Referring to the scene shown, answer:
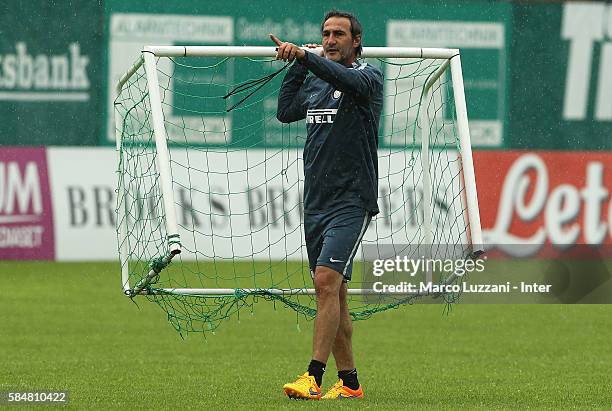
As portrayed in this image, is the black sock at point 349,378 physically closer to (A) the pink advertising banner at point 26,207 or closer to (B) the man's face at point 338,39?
(B) the man's face at point 338,39

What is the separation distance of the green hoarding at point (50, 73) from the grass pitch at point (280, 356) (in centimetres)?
399

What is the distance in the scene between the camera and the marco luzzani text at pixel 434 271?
29.8 ft

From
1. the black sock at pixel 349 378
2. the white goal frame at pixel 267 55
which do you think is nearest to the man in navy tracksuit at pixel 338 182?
the black sock at pixel 349 378

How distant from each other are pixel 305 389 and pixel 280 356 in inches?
121

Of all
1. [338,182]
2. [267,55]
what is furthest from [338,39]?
[267,55]

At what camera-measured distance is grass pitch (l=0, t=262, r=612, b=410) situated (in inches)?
308

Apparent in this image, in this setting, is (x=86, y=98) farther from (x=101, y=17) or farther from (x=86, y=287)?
(x=86, y=287)

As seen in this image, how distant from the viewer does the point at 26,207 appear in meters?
18.6

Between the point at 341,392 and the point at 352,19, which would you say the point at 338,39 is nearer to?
the point at 352,19

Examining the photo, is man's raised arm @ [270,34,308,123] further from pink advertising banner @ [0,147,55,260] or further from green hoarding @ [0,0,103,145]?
green hoarding @ [0,0,103,145]

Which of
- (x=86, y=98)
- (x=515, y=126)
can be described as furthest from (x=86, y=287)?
(x=515, y=126)

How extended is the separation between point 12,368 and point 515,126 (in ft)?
42.0

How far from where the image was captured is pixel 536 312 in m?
14.5

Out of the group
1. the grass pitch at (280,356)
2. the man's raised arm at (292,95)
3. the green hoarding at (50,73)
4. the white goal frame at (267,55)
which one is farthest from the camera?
the green hoarding at (50,73)
